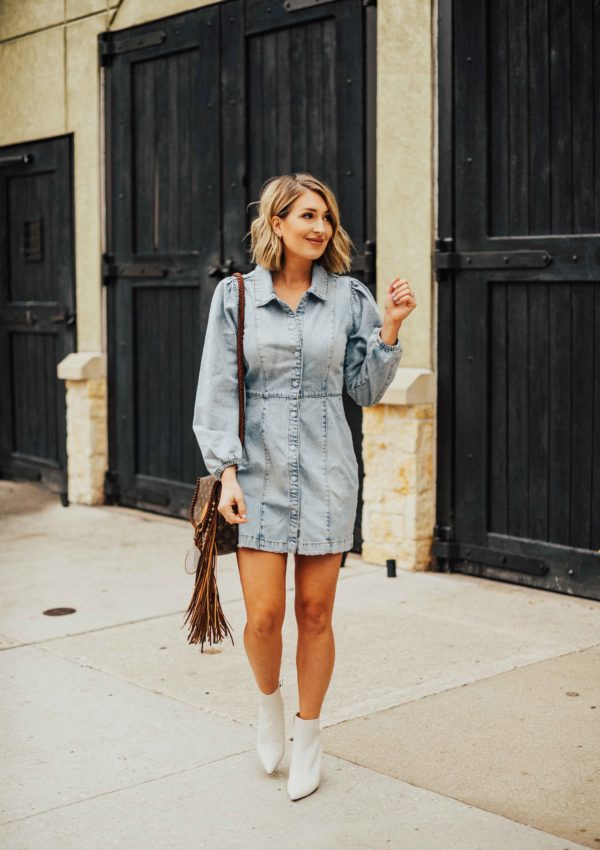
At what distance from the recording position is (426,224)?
6.94 m

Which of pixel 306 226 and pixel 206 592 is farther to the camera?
pixel 206 592

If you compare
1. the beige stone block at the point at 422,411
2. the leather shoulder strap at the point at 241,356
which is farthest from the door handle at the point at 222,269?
the leather shoulder strap at the point at 241,356

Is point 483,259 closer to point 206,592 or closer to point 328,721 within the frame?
point 328,721

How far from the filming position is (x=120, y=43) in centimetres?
909

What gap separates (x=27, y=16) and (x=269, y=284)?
6.67 m

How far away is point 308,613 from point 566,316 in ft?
9.63

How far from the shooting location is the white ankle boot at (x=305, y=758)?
396 centimetres

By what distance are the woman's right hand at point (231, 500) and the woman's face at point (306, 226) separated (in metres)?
0.71

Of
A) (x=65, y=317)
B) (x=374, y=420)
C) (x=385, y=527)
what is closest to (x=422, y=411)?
(x=374, y=420)

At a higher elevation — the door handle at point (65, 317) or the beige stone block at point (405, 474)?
the door handle at point (65, 317)

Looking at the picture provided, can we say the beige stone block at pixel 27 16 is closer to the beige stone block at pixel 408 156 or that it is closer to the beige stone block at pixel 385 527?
the beige stone block at pixel 408 156

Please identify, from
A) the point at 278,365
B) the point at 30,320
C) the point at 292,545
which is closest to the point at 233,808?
the point at 292,545

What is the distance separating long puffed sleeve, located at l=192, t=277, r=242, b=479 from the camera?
3.96 m

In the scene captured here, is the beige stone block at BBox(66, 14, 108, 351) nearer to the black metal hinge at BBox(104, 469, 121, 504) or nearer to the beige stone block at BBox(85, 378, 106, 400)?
the beige stone block at BBox(85, 378, 106, 400)
